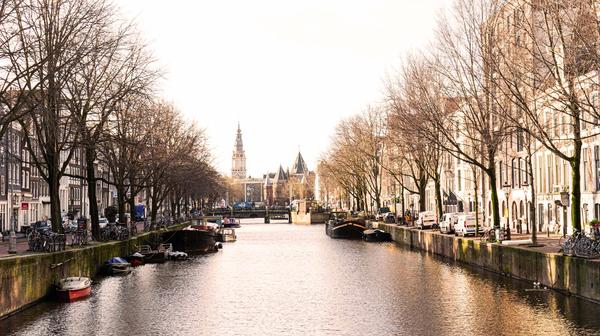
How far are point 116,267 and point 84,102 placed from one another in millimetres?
11219

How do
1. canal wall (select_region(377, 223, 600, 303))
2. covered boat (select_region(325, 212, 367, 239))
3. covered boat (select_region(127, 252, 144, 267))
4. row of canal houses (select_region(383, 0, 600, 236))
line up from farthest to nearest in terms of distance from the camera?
covered boat (select_region(325, 212, 367, 239)), covered boat (select_region(127, 252, 144, 267)), row of canal houses (select_region(383, 0, 600, 236)), canal wall (select_region(377, 223, 600, 303))

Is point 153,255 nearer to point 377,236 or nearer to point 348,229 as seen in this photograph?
point 377,236

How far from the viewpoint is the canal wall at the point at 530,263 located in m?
35.0

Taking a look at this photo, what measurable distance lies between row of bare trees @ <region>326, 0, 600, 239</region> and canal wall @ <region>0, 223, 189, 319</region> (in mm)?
22831

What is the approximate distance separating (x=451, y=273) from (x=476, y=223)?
11411 mm

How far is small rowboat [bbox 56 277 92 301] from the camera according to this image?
3919 centimetres

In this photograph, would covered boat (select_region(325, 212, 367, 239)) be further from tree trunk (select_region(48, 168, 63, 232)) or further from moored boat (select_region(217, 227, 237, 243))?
tree trunk (select_region(48, 168, 63, 232))

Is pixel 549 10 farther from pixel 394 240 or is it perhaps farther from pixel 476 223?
pixel 394 240

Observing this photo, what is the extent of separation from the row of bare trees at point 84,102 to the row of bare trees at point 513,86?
61.6 feet

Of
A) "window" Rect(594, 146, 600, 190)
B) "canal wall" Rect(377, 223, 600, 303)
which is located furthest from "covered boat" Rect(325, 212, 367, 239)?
"window" Rect(594, 146, 600, 190)

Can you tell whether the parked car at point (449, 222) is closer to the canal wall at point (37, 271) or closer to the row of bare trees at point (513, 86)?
the row of bare trees at point (513, 86)

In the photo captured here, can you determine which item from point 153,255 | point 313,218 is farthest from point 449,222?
point 313,218

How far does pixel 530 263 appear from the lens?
42.9 m

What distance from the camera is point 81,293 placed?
4038 cm
